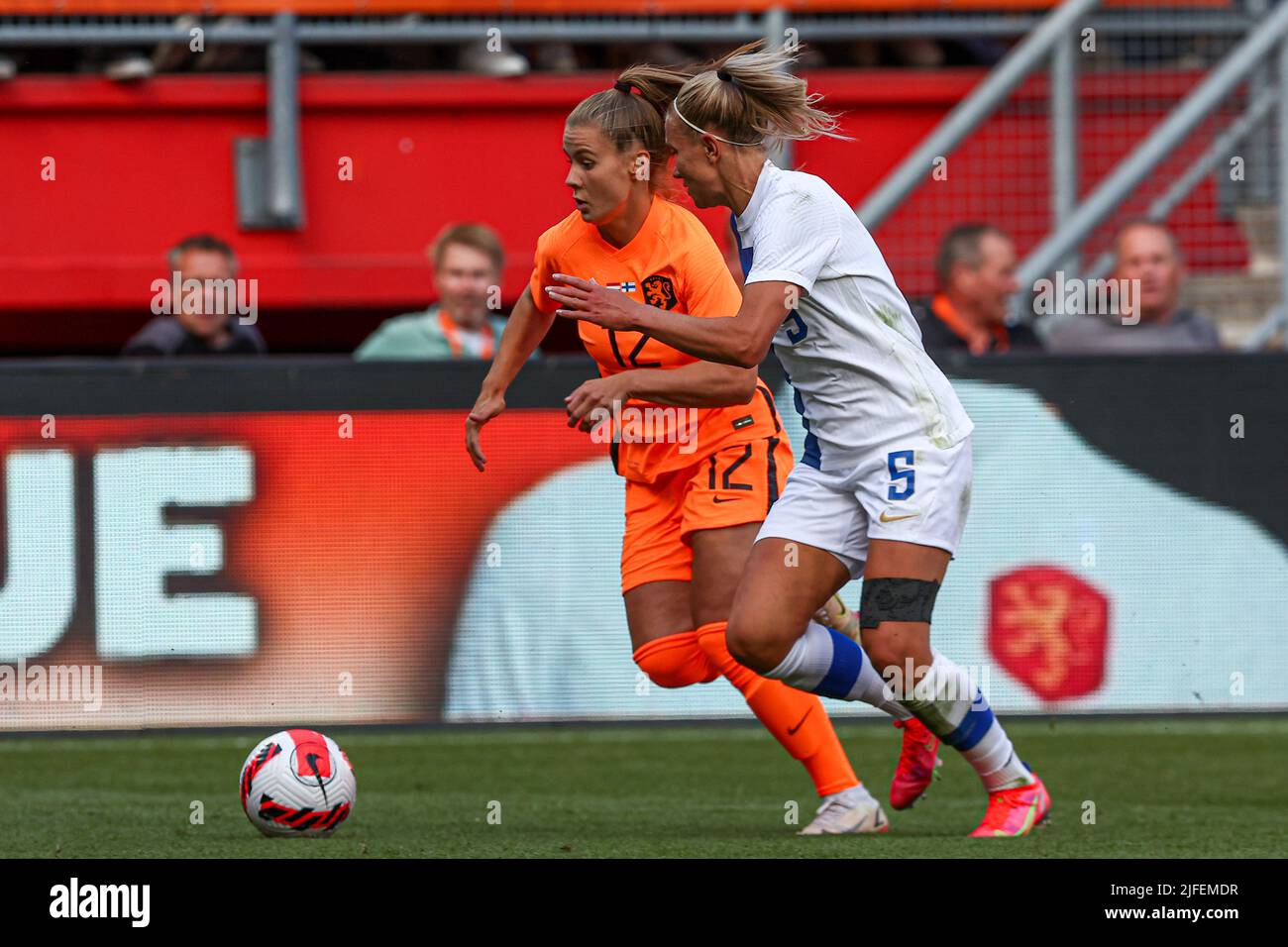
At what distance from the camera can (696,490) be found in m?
6.30

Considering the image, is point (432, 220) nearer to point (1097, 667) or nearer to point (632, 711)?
point (632, 711)

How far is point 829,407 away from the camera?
5816mm

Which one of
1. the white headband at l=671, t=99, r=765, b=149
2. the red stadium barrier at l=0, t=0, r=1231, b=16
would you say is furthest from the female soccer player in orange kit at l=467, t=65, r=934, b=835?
the red stadium barrier at l=0, t=0, r=1231, b=16

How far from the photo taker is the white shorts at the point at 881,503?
225 inches

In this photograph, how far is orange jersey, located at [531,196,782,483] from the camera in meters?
6.26

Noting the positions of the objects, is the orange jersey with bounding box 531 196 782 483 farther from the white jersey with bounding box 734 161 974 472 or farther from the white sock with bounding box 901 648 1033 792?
the white sock with bounding box 901 648 1033 792

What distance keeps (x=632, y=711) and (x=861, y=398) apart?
3.53 m

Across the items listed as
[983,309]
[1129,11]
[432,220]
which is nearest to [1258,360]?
[983,309]

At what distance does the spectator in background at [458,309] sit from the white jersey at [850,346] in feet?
11.7

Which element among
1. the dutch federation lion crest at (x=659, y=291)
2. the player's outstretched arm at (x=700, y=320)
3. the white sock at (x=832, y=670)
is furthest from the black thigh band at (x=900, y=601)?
the dutch federation lion crest at (x=659, y=291)

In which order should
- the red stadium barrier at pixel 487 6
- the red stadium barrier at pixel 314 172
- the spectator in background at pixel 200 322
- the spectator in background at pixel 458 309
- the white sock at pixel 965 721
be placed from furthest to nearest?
the red stadium barrier at pixel 314 172, the red stadium barrier at pixel 487 6, the spectator in background at pixel 200 322, the spectator in background at pixel 458 309, the white sock at pixel 965 721

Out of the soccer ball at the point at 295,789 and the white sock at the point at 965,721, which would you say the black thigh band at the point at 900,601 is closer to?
the white sock at the point at 965,721

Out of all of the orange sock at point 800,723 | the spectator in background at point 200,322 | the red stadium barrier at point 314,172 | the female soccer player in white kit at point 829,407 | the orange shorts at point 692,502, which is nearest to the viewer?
the female soccer player in white kit at point 829,407

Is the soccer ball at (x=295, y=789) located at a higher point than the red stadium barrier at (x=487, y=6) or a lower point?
lower
